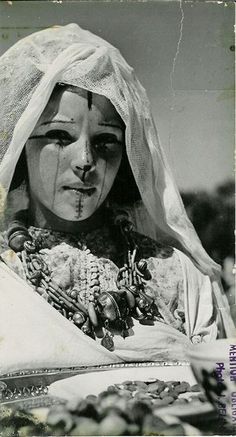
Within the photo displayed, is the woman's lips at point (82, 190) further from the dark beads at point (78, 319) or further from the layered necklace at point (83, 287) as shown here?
the dark beads at point (78, 319)

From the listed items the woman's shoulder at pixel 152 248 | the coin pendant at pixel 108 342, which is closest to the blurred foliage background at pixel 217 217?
the woman's shoulder at pixel 152 248

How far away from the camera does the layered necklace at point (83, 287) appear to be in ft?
10.8

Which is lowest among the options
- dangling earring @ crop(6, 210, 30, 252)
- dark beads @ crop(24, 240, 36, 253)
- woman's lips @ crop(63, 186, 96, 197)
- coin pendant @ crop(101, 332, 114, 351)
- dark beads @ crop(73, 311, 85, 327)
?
coin pendant @ crop(101, 332, 114, 351)

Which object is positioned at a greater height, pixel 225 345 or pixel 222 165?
pixel 222 165

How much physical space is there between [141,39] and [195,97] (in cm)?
33

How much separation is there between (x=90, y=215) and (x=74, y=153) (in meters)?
0.27

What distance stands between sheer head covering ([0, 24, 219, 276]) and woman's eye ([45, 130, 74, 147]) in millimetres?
79

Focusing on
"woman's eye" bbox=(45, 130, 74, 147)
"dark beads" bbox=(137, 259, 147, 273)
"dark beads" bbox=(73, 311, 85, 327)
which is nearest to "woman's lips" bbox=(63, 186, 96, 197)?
"woman's eye" bbox=(45, 130, 74, 147)

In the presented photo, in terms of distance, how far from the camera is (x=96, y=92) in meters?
3.33

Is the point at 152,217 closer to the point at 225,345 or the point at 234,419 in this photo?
the point at 225,345

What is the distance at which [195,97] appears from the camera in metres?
3.44

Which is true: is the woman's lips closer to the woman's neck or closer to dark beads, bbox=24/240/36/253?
the woman's neck

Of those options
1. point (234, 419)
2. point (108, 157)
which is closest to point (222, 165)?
point (108, 157)

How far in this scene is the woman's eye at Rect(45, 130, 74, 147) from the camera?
3.31 m
